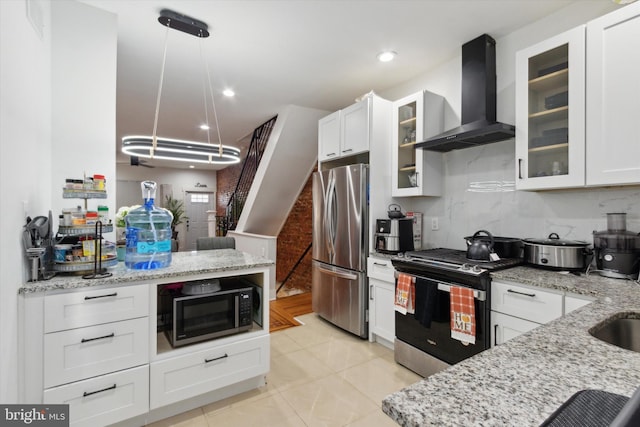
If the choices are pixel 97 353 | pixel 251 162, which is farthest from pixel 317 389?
pixel 251 162

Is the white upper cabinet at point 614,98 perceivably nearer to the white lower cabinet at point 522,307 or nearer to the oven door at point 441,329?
the white lower cabinet at point 522,307

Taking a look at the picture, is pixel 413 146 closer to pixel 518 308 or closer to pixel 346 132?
pixel 346 132

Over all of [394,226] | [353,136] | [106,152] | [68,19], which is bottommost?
[394,226]

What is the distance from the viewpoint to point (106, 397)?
5.65 feet

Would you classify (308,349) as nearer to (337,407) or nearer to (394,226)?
(337,407)

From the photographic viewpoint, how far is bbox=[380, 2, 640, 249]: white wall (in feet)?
6.88

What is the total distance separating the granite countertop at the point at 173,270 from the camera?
5.34ft

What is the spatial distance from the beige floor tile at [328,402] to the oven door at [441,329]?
1.96 feet

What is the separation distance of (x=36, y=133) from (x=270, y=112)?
10.1 feet

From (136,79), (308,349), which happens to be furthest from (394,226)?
(136,79)

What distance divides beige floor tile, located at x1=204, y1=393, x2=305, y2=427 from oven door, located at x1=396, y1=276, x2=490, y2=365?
1062 mm

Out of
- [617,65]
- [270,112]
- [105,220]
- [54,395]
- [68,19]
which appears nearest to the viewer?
[54,395]

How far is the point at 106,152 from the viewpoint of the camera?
2.26 metres

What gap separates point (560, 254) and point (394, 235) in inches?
49.3
